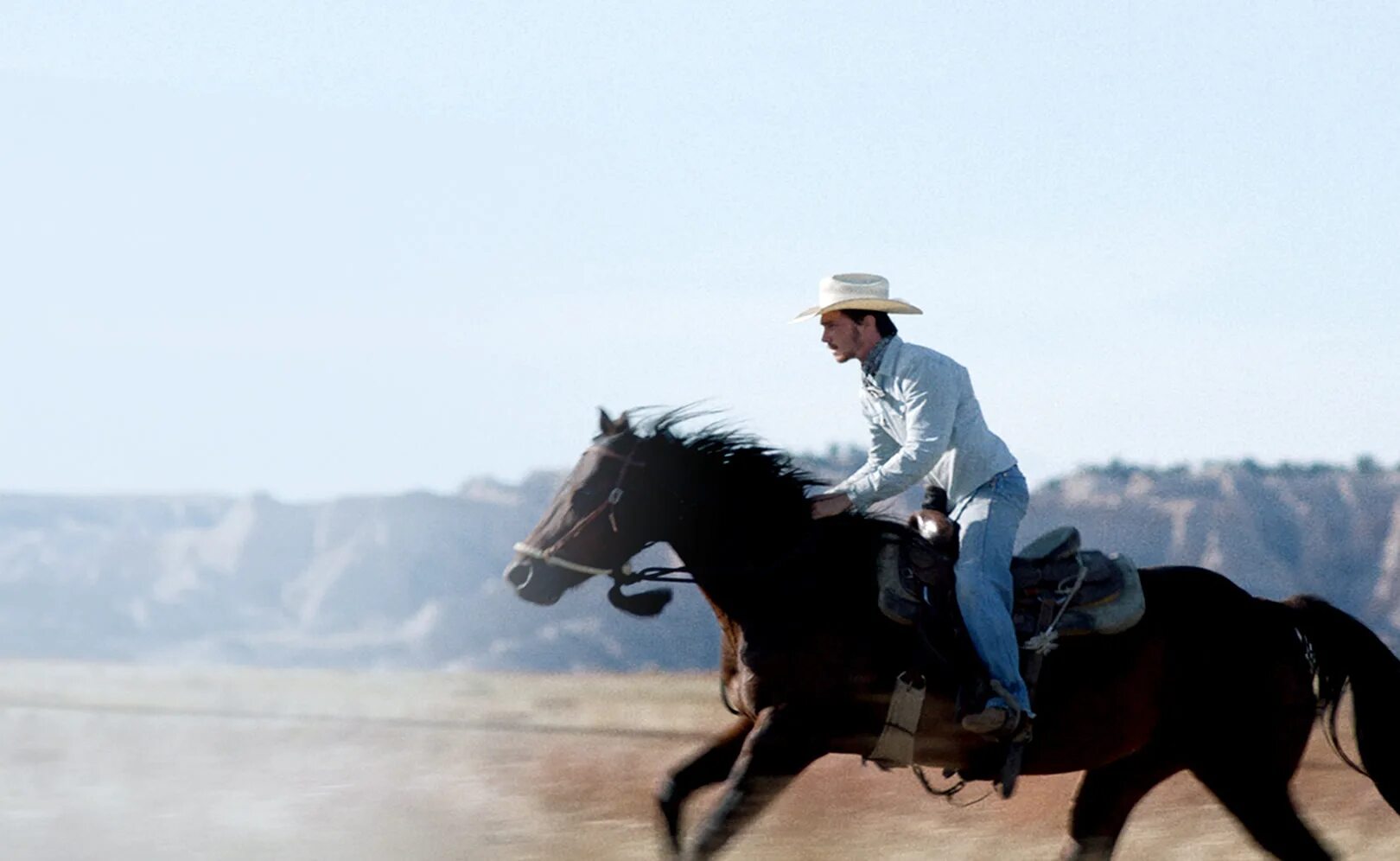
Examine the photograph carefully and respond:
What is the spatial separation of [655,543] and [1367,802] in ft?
20.6

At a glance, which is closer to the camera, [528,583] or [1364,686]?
[528,583]

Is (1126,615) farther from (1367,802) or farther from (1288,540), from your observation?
(1288,540)

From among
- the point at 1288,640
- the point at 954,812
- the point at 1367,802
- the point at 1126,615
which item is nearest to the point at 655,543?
the point at 1126,615

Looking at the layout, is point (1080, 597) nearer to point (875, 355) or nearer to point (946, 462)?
point (946, 462)

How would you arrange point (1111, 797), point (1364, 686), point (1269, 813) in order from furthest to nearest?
1. point (1364, 686)
2. point (1111, 797)
3. point (1269, 813)

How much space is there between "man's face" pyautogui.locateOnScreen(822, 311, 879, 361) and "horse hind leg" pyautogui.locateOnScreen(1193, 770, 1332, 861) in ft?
8.04

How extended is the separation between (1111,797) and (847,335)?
8.00ft

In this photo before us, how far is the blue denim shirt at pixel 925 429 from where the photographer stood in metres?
8.17

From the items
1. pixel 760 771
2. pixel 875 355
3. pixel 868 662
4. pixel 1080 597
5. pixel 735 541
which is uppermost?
pixel 875 355

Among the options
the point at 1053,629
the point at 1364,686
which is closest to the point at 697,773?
the point at 1053,629

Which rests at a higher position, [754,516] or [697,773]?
[754,516]

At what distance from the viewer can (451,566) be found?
344ft

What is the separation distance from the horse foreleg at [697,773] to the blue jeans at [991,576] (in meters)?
1.05

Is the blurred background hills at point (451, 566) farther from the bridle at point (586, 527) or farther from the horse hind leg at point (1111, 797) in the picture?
the bridle at point (586, 527)
